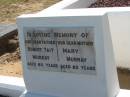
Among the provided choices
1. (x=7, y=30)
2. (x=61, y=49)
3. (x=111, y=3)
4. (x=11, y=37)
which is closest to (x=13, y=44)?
(x=11, y=37)

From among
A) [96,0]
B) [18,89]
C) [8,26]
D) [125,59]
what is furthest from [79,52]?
[8,26]

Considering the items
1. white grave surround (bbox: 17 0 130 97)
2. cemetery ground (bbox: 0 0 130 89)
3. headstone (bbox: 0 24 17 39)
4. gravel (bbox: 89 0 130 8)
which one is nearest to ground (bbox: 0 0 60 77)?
cemetery ground (bbox: 0 0 130 89)

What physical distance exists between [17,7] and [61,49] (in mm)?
6456

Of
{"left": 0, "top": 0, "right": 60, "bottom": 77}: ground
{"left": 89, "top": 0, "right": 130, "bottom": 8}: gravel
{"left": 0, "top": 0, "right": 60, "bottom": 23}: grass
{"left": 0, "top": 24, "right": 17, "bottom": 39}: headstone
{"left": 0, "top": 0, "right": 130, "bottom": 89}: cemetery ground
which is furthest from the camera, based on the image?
{"left": 0, "top": 0, "right": 60, "bottom": 23}: grass

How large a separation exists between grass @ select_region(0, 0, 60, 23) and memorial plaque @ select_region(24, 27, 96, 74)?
4.73 m

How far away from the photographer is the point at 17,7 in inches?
395

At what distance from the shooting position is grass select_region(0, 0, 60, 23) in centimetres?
908

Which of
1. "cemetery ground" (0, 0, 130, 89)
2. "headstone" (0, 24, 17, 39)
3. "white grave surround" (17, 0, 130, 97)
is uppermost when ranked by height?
"white grave surround" (17, 0, 130, 97)

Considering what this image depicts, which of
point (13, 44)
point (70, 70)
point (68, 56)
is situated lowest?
point (13, 44)

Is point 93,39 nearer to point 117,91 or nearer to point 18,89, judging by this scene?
point 117,91

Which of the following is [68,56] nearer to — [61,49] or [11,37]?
[61,49]

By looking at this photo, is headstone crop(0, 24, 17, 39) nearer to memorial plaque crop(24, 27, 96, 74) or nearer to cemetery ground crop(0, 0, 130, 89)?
cemetery ground crop(0, 0, 130, 89)

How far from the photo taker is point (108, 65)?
361 cm

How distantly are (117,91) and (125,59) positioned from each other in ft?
5.10
